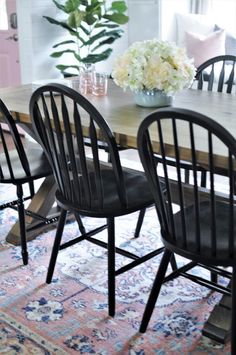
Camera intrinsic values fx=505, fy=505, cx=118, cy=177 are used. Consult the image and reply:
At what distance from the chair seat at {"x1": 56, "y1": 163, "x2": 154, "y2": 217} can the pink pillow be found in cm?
256

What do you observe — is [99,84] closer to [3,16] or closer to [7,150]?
[7,150]

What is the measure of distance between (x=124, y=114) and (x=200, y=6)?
10.4ft

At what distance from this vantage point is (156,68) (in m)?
2.10

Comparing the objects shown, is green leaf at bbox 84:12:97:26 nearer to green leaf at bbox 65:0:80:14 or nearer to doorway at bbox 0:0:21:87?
green leaf at bbox 65:0:80:14

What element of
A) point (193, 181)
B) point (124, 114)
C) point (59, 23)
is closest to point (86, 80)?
point (124, 114)

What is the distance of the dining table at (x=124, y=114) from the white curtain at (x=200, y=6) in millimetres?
2338

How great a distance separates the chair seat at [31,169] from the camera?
2.39 metres

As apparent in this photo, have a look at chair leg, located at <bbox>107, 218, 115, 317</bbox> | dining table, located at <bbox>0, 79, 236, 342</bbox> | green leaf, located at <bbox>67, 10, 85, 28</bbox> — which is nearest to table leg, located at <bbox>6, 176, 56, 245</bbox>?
dining table, located at <bbox>0, 79, 236, 342</bbox>

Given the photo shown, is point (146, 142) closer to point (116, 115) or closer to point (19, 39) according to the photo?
point (116, 115)

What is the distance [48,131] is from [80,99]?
0.24m

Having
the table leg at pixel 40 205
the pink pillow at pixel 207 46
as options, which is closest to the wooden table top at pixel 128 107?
the table leg at pixel 40 205

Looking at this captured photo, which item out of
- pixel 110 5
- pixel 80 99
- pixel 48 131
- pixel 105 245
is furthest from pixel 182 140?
pixel 110 5

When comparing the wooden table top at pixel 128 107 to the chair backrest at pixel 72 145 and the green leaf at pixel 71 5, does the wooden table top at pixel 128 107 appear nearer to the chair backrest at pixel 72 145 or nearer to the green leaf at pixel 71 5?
the chair backrest at pixel 72 145

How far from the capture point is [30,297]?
2242mm
